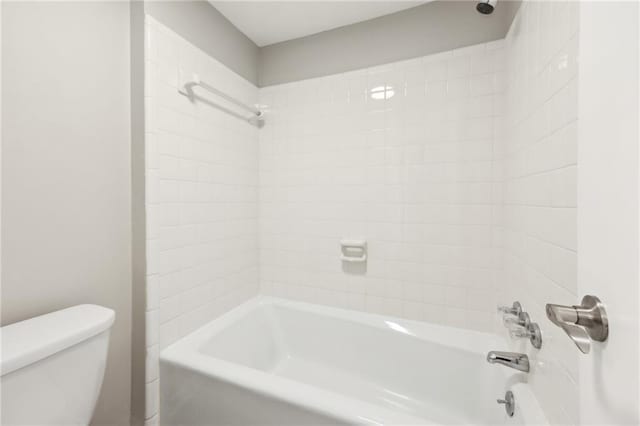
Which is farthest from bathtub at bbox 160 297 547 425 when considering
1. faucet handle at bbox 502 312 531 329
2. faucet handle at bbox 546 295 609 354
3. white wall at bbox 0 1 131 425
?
faucet handle at bbox 546 295 609 354

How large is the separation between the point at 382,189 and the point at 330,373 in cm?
116

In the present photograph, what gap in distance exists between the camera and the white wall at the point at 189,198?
1.28 m

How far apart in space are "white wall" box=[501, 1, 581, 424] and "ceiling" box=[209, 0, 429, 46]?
0.75 m

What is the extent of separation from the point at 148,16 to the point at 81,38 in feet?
0.96

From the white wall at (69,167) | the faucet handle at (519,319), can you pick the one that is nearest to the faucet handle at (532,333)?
the faucet handle at (519,319)

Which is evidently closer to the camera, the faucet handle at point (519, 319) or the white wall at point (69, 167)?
the white wall at point (69, 167)

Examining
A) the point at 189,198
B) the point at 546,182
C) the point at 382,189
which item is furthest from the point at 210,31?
the point at 546,182

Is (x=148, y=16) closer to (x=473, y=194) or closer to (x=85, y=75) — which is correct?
(x=85, y=75)

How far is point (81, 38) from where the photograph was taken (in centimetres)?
111

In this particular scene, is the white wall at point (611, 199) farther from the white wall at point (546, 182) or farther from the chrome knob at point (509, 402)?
the chrome knob at point (509, 402)

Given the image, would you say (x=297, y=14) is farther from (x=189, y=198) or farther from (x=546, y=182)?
(x=546, y=182)

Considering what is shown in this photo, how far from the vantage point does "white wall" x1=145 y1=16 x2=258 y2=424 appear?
1.28 metres

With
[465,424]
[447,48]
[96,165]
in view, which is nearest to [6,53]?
[96,165]

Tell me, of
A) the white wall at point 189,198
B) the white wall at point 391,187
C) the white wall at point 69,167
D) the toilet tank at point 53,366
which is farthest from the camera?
the white wall at point 391,187
